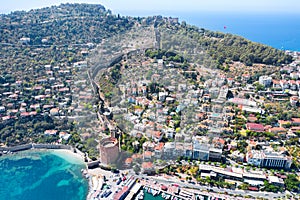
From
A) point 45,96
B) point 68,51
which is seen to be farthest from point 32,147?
point 68,51

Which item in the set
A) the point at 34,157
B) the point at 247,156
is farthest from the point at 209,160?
the point at 34,157

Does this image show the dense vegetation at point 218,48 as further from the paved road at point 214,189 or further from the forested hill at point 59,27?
the paved road at point 214,189

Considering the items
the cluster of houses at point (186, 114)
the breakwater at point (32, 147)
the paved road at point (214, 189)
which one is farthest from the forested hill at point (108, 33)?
the breakwater at point (32, 147)

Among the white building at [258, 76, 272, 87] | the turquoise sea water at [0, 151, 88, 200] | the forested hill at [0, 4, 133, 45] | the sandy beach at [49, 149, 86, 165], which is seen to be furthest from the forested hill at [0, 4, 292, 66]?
the turquoise sea water at [0, 151, 88, 200]

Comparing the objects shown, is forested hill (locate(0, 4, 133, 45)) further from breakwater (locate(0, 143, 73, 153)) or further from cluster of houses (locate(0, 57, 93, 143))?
breakwater (locate(0, 143, 73, 153))

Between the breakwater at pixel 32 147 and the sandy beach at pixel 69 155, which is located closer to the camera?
the sandy beach at pixel 69 155
